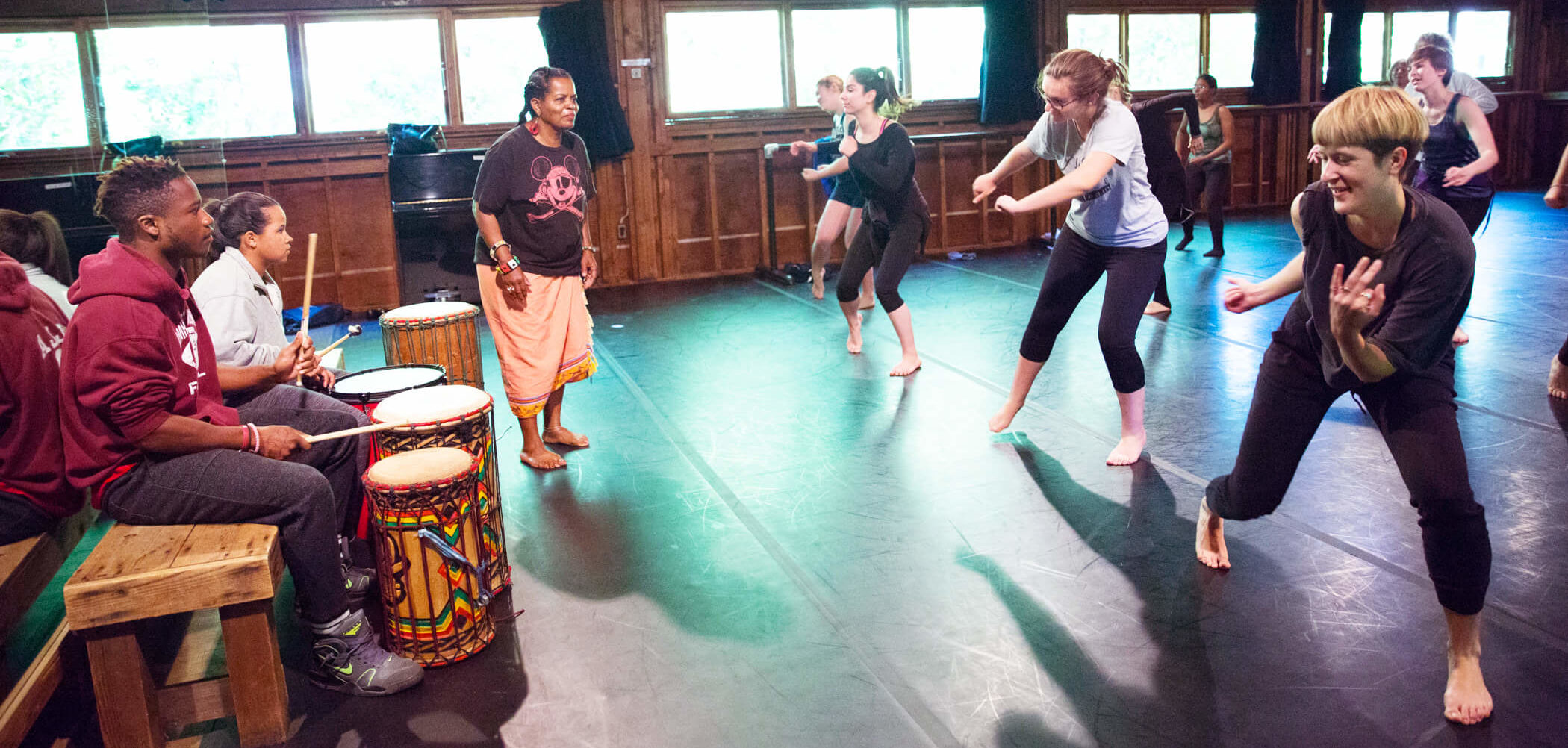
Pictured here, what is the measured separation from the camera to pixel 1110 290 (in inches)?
155

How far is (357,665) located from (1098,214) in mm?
2765

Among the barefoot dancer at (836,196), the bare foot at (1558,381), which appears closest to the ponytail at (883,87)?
the barefoot dancer at (836,196)

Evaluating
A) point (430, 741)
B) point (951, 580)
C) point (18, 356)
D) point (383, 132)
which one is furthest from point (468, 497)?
point (383, 132)

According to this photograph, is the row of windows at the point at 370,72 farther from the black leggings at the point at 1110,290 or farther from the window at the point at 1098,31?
the window at the point at 1098,31

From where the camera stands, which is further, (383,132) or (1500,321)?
(383,132)

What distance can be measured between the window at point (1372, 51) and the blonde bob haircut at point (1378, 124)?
1182cm

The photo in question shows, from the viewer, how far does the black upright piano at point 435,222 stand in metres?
8.30

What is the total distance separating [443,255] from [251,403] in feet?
18.4

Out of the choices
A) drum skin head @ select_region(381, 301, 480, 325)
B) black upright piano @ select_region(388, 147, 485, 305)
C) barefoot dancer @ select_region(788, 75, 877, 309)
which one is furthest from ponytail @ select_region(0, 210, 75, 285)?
black upright piano @ select_region(388, 147, 485, 305)

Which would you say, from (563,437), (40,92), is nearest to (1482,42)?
(563,437)

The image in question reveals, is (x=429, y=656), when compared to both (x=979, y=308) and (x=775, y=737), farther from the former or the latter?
(x=979, y=308)

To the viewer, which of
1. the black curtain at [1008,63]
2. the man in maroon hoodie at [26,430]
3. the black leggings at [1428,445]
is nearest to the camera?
the black leggings at [1428,445]

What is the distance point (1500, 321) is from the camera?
20.5 ft

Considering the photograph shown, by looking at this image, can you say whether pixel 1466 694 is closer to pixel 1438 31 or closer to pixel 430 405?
pixel 430 405
